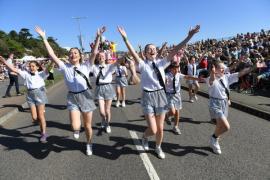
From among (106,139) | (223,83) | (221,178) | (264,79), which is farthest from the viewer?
(264,79)

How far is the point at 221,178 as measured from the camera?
15.3 feet

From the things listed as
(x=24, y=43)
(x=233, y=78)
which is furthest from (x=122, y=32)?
(x=24, y=43)

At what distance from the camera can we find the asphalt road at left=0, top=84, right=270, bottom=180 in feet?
16.4

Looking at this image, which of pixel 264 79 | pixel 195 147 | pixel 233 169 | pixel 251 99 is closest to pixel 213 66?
pixel 195 147

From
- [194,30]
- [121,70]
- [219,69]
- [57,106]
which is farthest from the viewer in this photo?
[57,106]

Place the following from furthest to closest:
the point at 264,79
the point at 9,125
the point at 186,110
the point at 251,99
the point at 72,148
A: the point at 264,79, the point at 251,99, the point at 186,110, the point at 9,125, the point at 72,148

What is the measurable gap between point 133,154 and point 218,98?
1890 mm

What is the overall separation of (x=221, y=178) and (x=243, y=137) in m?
2.32

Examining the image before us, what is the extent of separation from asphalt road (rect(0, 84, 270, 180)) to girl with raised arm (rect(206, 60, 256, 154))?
0.31 meters

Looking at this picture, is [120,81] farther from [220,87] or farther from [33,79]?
[220,87]

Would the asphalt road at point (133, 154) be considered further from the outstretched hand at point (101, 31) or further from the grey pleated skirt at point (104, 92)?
the outstretched hand at point (101, 31)

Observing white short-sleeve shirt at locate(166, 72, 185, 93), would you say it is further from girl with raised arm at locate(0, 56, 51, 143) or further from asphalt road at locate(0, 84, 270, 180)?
girl with raised arm at locate(0, 56, 51, 143)

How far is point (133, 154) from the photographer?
591 centimetres

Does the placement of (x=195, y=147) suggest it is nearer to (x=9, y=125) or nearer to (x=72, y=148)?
(x=72, y=148)
